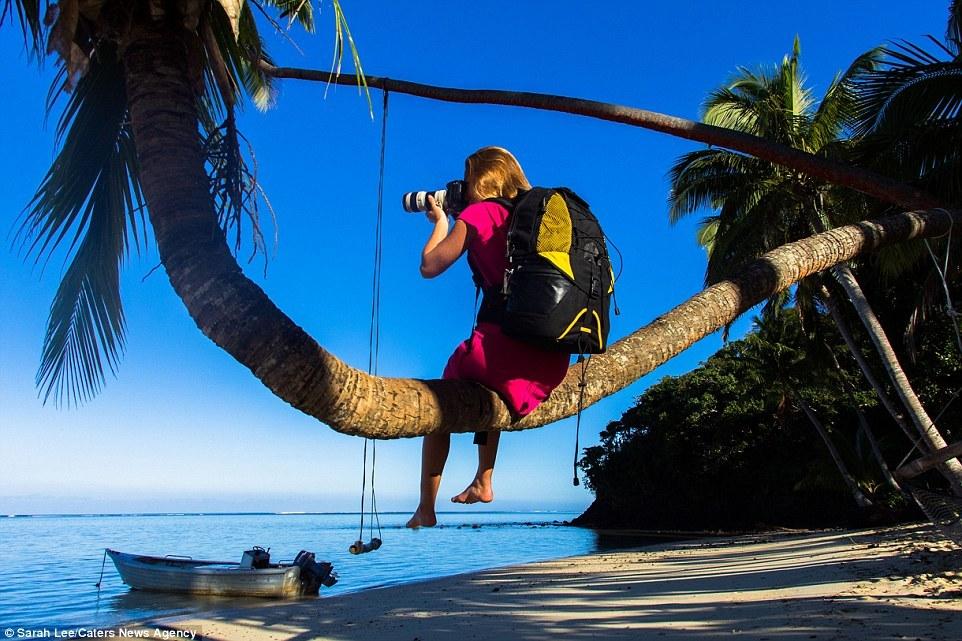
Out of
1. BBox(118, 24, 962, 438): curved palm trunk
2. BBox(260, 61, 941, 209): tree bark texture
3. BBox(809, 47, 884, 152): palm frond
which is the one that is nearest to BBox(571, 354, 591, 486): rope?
BBox(118, 24, 962, 438): curved palm trunk

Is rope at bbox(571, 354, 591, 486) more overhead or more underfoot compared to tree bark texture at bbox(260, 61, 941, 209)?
more underfoot

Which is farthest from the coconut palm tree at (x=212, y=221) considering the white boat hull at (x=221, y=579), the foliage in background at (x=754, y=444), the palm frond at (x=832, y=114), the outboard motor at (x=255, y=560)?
the foliage in background at (x=754, y=444)

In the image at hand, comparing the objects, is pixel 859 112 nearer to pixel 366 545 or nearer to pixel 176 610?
pixel 366 545

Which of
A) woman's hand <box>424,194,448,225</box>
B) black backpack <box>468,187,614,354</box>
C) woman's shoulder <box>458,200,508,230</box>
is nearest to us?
black backpack <box>468,187,614,354</box>

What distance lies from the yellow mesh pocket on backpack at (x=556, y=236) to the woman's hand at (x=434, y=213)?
0.42 metres

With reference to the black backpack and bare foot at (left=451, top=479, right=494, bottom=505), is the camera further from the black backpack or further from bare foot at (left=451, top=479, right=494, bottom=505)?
bare foot at (left=451, top=479, right=494, bottom=505)

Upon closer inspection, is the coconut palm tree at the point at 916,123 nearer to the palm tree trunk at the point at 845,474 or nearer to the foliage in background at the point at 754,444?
the foliage in background at the point at 754,444

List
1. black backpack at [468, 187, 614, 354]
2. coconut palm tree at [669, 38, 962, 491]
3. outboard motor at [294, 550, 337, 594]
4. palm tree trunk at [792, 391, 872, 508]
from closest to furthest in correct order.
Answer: black backpack at [468, 187, 614, 354]
coconut palm tree at [669, 38, 962, 491]
outboard motor at [294, 550, 337, 594]
palm tree trunk at [792, 391, 872, 508]

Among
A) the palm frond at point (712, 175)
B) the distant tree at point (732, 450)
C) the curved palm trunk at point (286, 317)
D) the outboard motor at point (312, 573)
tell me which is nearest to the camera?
the curved palm trunk at point (286, 317)

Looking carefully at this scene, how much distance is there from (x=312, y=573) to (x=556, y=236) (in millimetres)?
18591

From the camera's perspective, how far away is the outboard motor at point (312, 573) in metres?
18.5

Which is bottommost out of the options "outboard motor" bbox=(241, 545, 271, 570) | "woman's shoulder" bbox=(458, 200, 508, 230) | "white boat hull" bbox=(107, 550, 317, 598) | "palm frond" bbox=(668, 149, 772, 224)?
"white boat hull" bbox=(107, 550, 317, 598)

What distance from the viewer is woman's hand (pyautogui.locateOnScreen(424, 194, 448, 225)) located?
7.90 ft

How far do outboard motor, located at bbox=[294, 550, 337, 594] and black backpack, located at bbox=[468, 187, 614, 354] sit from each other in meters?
18.1
